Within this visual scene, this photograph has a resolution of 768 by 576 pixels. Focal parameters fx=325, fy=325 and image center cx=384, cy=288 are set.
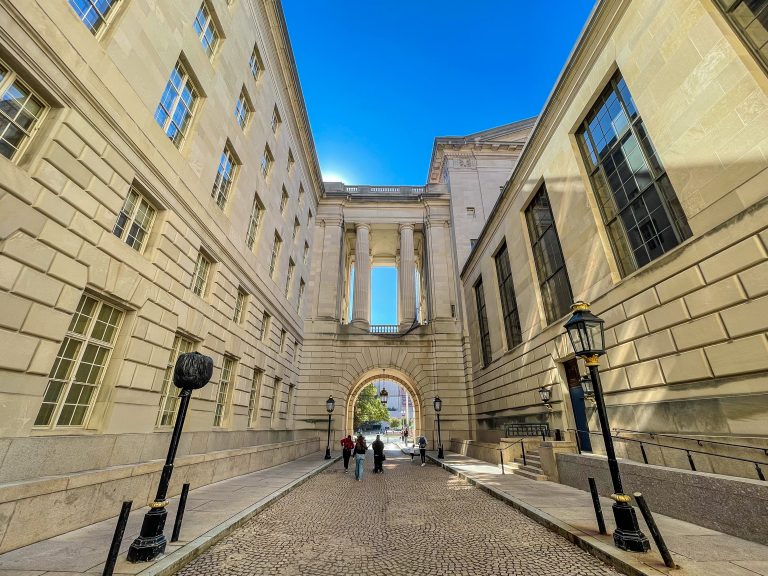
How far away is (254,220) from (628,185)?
16.0m

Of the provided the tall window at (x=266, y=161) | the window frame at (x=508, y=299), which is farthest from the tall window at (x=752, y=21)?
the tall window at (x=266, y=161)

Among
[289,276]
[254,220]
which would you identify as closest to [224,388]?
[254,220]

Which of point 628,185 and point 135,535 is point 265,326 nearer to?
point 135,535

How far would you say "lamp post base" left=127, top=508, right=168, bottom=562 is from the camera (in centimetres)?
439

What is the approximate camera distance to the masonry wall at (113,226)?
18.2 feet

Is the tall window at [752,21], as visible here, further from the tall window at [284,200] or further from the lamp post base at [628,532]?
the tall window at [284,200]

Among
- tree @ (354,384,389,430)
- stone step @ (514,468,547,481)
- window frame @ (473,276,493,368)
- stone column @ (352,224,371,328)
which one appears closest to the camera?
stone step @ (514,468,547,481)

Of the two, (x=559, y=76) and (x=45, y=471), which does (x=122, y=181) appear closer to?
(x=45, y=471)

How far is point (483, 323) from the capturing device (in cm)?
2339

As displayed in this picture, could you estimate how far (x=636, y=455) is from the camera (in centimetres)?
874

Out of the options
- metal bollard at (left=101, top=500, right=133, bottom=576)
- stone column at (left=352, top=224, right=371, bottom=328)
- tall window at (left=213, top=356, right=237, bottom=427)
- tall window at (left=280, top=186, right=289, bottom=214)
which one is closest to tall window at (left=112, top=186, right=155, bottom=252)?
tall window at (left=213, top=356, right=237, bottom=427)

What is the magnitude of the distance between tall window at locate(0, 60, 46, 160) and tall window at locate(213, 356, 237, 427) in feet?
30.3

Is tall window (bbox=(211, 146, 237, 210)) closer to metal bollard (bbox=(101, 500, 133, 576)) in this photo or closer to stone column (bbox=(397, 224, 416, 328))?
metal bollard (bbox=(101, 500, 133, 576))

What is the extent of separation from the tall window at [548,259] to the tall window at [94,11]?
623 inches
